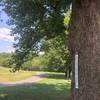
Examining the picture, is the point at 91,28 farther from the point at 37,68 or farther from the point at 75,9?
the point at 37,68

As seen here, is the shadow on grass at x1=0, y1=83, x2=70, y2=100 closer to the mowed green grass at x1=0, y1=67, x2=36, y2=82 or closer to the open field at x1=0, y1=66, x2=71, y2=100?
the open field at x1=0, y1=66, x2=71, y2=100

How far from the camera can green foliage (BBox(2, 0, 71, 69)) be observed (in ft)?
55.0

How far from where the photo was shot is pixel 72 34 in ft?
23.2

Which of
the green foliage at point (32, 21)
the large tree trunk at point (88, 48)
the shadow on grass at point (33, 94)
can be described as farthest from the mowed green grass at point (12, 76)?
the large tree trunk at point (88, 48)

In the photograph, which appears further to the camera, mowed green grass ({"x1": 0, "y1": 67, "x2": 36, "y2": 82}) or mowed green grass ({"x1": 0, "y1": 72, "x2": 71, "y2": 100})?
mowed green grass ({"x1": 0, "y1": 67, "x2": 36, "y2": 82})

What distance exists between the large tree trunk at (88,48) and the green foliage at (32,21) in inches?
353

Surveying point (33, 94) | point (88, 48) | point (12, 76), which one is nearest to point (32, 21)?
point (33, 94)

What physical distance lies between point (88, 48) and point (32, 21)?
35.7 ft

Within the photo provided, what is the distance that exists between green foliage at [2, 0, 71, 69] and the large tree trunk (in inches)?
353

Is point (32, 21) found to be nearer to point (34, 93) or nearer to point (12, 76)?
point (34, 93)

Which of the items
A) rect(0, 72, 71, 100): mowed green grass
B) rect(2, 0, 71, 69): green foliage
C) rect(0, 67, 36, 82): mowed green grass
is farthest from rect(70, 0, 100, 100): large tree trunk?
rect(0, 67, 36, 82): mowed green grass

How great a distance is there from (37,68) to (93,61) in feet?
271

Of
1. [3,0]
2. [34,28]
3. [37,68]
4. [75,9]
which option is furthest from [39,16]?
[37,68]

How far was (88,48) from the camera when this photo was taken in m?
6.87
